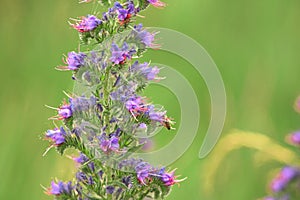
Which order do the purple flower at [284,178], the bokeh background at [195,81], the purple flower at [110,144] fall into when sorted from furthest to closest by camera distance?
the bokeh background at [195,81]
the purple flower at [284,178]
the purple flower at [110,144]

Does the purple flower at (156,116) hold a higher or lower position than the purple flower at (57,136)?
higher

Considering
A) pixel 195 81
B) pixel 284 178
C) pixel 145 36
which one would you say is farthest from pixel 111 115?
pixel 195 81

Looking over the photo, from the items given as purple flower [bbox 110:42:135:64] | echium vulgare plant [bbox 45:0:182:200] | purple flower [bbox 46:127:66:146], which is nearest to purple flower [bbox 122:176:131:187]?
echium vulgare plant [bbox 45:0:182:200]

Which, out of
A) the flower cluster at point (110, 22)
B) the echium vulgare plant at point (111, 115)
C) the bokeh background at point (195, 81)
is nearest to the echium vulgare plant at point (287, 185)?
the bokeh background at point (195, 81)

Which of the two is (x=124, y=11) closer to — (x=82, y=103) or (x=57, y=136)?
(x=82, y=103)

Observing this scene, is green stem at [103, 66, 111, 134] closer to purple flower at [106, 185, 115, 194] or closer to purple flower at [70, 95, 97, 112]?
purple flower at [70, 95, 97, 112]

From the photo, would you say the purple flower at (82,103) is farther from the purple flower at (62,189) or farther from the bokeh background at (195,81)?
the bokeh background at (195,81)

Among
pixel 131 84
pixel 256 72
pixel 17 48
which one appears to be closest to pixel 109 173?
pixel 131 84
